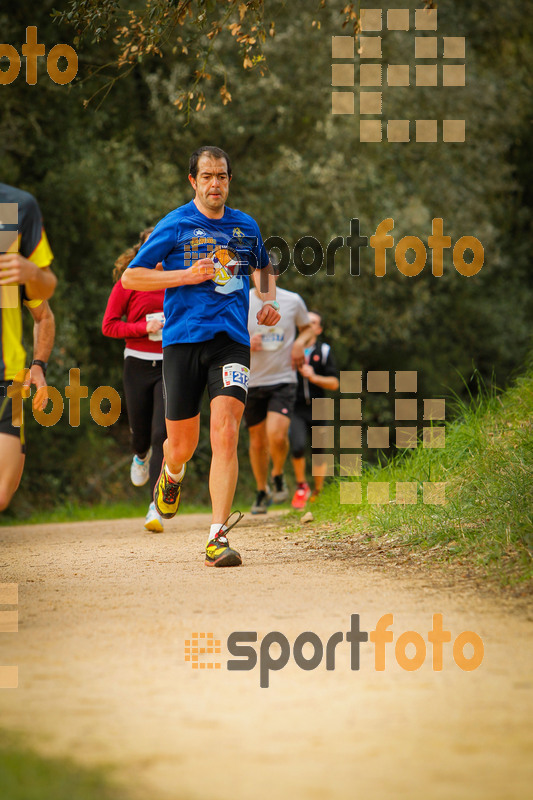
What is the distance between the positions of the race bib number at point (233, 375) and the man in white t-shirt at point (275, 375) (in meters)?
3.77

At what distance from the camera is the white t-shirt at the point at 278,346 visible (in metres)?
9.89

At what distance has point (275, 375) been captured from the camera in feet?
32.6

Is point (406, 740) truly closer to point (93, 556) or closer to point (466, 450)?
point (93, 556)

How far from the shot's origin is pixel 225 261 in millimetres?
6051

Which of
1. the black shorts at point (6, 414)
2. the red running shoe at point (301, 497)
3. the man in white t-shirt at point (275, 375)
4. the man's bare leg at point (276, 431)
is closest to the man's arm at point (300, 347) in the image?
the man in white t-shirt at point (275, 375)

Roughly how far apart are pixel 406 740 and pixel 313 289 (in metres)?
16.3

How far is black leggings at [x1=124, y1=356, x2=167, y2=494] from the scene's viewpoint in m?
8.11

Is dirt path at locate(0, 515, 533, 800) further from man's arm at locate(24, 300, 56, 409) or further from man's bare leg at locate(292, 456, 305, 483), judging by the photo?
man's bare leg at locate(292, 456, 305, 483)

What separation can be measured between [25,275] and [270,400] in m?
5.82

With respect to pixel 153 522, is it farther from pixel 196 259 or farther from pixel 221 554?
pixel 196 259

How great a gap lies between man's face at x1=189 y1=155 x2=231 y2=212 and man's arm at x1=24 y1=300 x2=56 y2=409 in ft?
5.36

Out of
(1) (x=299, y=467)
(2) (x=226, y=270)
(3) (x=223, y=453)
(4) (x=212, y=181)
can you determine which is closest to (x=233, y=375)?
(3) (x=223, y=453)

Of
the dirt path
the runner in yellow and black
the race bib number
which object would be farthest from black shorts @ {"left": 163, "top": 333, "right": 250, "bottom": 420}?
the runner in yellow and black

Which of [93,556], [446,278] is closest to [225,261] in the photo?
[93,556]
